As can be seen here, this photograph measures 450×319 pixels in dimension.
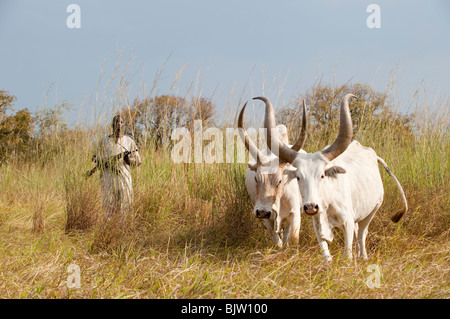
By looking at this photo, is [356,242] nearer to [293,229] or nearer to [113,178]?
[293,229]

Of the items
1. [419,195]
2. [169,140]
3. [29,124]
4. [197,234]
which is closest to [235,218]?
[197,234]

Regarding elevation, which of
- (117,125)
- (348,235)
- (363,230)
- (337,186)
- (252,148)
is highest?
(117,125)

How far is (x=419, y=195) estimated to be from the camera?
556 centimetres

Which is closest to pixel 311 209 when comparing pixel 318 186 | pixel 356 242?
pixel 318 186

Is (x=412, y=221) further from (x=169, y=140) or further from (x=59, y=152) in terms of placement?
(x=59, y=152)

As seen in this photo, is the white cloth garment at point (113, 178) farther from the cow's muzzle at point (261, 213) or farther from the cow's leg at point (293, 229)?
the cow's leg at point (293, 229)

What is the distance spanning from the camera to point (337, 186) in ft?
12.9

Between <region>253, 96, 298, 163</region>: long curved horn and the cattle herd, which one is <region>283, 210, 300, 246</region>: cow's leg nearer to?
the cattle herd

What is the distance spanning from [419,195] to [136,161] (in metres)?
3.70

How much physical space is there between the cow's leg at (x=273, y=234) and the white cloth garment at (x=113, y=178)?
5.16 ft

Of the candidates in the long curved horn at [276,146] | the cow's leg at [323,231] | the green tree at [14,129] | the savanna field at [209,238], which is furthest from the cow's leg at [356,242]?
the green tree at [14,129]

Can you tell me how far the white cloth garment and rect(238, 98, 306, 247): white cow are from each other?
150 cm

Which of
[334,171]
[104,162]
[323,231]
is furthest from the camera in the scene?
[104,162]

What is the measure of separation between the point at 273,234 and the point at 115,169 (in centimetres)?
194
